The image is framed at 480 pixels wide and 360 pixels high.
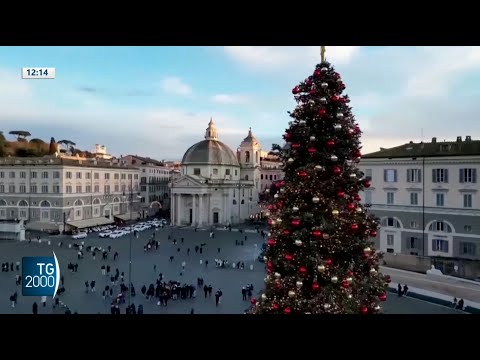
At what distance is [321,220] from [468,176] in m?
9.18

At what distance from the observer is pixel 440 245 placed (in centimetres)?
1192

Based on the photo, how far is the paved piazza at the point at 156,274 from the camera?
8.62 meters

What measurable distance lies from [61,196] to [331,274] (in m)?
15.3

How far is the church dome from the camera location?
30.2 m

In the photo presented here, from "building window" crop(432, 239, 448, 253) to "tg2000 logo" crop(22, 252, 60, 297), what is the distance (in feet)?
36.3

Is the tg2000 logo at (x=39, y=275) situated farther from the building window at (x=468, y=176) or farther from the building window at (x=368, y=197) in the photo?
the building window at (x=468, y=176)

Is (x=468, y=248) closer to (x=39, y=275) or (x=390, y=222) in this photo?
(x=390, y=222)

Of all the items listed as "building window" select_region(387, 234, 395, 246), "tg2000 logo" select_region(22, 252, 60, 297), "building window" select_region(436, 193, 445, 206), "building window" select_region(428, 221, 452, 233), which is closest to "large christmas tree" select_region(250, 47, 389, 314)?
"tg2000 logo" select_region(22, 252, 60, 297)

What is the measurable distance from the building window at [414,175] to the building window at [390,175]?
44 cm

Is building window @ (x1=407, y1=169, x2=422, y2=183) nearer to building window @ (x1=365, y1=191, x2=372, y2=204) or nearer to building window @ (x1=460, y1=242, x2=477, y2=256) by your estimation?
building window @ (x1=365, y1=191, x2=372, y2=204)
